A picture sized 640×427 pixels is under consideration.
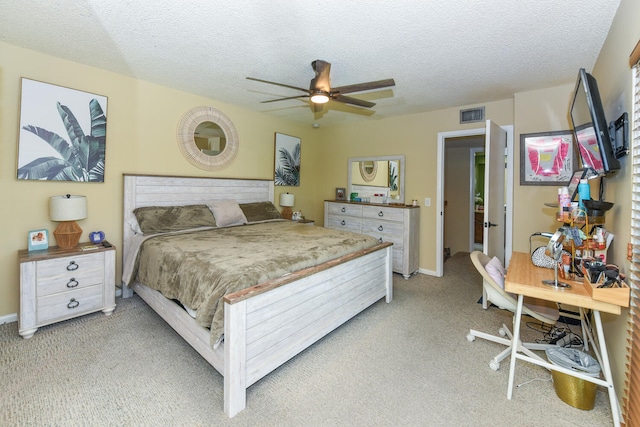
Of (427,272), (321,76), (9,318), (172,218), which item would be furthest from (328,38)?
(9,318)

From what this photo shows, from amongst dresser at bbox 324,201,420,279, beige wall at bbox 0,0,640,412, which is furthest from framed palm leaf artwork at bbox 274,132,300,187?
dresser at bbox 324,201,420,279

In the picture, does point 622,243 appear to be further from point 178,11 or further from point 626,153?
point 178,11

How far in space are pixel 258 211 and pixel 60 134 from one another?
2305 millimetres

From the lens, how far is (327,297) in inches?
96.0

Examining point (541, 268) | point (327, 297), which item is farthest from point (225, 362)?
point (541, 268)

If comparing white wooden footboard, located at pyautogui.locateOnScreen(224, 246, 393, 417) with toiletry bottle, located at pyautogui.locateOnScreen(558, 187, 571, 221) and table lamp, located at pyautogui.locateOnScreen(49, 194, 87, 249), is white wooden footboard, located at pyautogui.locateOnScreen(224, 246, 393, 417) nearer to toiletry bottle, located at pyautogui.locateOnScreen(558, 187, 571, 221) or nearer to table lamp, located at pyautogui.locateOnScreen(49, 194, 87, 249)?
toiletry bottle, located at pyautogui.locateOnScreen(558, 187, 571, 221)

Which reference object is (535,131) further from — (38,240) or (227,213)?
(38,240)

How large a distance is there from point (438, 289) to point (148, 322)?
337 cm

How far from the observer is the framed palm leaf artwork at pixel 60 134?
267 centimetres

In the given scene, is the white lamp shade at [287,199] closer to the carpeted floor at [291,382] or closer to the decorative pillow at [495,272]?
the carpeted floor at [291,382]

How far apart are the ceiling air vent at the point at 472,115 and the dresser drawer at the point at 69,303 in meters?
4.84

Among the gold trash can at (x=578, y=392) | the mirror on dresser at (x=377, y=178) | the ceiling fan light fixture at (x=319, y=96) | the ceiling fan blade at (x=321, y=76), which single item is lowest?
the gold trash can at (x=578, y=392)

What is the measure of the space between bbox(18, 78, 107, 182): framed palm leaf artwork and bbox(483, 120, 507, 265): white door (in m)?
4.08

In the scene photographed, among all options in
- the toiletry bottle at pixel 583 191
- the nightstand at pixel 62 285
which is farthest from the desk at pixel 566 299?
the nightstand at pixel 62 285
